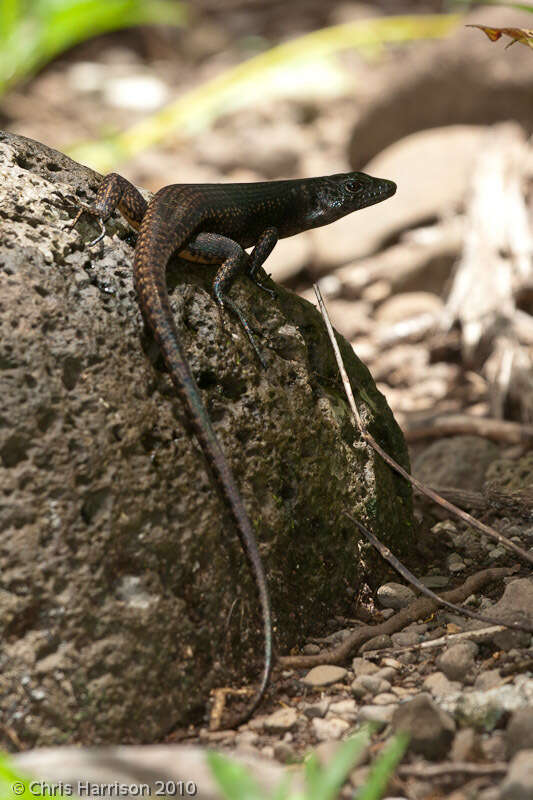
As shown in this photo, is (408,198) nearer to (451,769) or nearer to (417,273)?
(417,273)

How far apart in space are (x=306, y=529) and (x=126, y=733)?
1.01m

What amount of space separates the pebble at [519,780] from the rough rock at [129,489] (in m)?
1.00

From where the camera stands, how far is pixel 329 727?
106 inches

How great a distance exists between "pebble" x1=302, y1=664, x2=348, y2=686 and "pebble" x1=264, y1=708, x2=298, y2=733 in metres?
0.16

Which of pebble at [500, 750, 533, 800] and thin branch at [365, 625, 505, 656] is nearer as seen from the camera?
pebble at [500, 750, 533, 800]

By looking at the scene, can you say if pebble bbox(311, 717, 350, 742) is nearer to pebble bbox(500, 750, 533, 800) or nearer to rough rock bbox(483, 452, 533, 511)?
pebble bbox(500, 750, 533, 800)

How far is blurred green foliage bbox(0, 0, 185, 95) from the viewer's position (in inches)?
421

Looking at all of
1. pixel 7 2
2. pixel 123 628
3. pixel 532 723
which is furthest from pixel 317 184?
pixel 7 2

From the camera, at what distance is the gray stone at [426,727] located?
2441mm

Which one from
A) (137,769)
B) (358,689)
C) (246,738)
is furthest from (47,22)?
(137,769)

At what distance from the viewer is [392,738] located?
254cm

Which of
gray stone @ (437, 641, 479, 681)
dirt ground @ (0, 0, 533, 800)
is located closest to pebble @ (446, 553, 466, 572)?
dirt ground @ (0, 0, 533, 800)

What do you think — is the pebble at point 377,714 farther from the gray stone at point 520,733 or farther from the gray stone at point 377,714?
the gray stone at point 520,733

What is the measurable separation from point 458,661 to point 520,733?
1.77 feet
